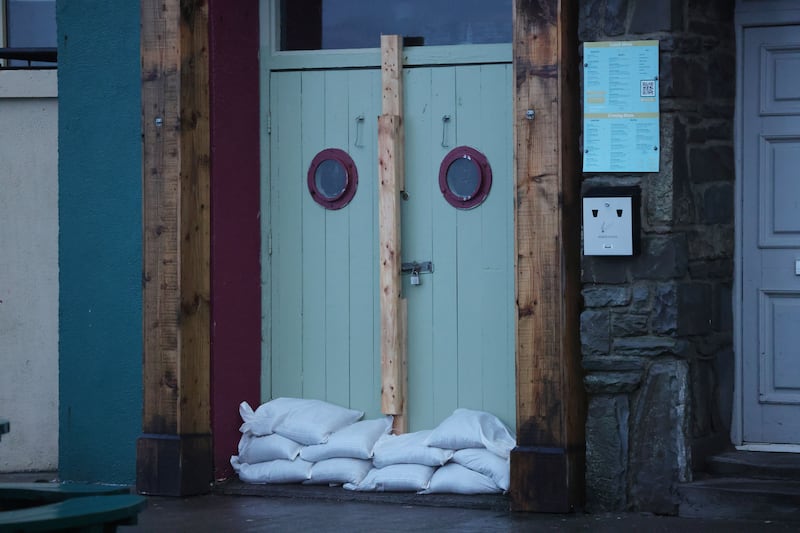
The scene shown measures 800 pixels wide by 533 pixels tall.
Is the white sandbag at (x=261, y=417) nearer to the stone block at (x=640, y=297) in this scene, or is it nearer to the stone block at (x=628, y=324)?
the stone block at (x=628, y=324)

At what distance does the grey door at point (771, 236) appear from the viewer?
24.4ft

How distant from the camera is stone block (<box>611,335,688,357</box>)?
704cm

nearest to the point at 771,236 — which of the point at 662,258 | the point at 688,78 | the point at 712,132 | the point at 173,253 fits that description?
the point at 712,132

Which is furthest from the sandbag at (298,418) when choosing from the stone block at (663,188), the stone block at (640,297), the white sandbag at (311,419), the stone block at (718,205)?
the stone block at (718,205)

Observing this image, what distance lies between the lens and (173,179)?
25.7 feet

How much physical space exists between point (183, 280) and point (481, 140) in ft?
5.97

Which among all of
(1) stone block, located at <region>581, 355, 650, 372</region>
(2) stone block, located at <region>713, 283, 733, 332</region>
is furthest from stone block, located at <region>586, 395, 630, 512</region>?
(2) stone block, located at <region>713, 283, 733, 332</region>

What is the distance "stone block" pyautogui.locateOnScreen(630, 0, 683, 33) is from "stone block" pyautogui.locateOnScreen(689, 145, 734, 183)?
0.63 metres

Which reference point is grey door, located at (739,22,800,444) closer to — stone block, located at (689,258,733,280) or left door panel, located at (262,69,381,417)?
stone block, located at (689,258,733,280)

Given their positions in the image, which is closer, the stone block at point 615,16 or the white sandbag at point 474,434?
the stone block at point 615,16

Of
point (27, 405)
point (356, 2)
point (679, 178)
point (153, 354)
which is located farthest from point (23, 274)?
point (679, 178)

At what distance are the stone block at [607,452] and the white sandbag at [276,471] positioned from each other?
1671 mm

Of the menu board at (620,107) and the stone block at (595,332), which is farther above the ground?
the menu board at (620,107)

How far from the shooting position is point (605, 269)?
7.15 meters
